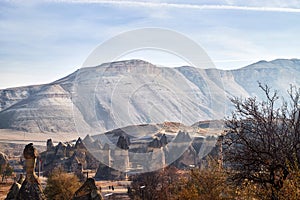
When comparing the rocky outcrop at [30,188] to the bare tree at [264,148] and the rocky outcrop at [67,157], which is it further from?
the rocky outcrop at [67,157]

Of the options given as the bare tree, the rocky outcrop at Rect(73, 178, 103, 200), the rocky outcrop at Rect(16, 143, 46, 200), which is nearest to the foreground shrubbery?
the bare tree

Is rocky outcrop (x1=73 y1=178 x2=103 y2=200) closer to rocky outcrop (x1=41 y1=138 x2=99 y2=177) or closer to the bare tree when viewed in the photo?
the bare tree

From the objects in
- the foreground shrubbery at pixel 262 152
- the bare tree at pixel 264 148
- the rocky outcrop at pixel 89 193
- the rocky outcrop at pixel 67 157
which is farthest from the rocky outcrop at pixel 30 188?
the rocky outcrop at pixel 67 157

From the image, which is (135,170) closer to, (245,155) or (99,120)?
(245,155)

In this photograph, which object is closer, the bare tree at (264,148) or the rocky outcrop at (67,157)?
the bare tree at (264,148)

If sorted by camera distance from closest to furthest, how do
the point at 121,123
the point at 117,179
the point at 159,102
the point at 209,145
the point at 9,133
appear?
the point at 117,179, the point at 209,145, the point at 121,123, the point at 9,133, the point at 159,102

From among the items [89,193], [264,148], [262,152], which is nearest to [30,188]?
[89,193]

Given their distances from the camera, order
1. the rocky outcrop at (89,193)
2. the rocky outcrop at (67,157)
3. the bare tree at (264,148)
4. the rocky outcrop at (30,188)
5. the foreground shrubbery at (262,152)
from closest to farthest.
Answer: the rocky outcrop at (30,188) → the foreground shrubbery at (262,152) → the bare tree at (264,148) → the rocky outcrop at (89,193) → the rocky outcrop at (67,157)

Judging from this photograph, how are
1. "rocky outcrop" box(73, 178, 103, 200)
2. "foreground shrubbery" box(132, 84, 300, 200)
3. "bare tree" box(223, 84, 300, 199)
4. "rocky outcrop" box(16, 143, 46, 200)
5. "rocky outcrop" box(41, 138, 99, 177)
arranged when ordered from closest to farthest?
"rocky outcrop" box(16, 143, 46, 200) → "foreground shrubbery" box(132, 84, 300, 200) → "bare tree" box(223, 84, 300, 199) → "rocky outcrop" box(73, 178, 103, 200) → "rocky outcrop" box(41, 138, 99, 177)

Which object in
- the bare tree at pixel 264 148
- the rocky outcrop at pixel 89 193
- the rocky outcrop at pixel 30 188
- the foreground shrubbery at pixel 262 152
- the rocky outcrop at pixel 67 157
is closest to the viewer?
the rocky outcrop at pixel 30 188

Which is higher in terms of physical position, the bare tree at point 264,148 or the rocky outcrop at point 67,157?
the bare tree at point 264,148

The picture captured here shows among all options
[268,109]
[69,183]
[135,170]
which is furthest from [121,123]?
[268,109]
